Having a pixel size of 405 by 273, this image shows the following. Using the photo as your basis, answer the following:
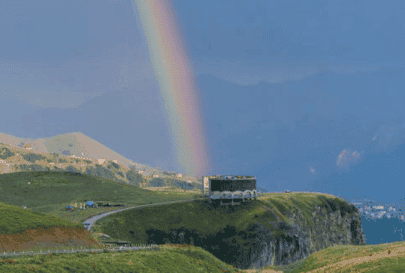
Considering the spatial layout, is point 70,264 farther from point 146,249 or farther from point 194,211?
point 194,211

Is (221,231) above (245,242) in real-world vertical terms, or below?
above

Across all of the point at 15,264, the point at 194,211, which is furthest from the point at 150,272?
the point at 194,211

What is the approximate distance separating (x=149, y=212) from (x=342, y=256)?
322 feet

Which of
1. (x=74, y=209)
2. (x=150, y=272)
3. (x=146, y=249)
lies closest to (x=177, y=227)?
(x=74, y=209)

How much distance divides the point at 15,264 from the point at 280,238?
5659 inches

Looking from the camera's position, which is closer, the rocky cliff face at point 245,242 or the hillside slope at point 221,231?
the hillside slope at point 221,231

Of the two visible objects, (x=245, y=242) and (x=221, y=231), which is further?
(x=221, y=231)

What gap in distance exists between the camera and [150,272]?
232 feet

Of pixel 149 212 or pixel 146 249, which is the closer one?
pixel 146 249

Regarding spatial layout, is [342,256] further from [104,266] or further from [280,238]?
[280,238]

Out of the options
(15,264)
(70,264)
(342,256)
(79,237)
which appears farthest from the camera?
(342,256)

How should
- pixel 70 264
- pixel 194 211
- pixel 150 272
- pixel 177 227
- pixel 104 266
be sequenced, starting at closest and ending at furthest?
pixel 70 264 → pixel 104 266 → pixel 150 272 → pixel 177 227 → pixel 194 211

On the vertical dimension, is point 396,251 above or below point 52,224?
below

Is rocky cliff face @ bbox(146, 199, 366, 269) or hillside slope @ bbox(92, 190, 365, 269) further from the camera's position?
rocky cliff face @ bbox(146, 199, 366, 269)
